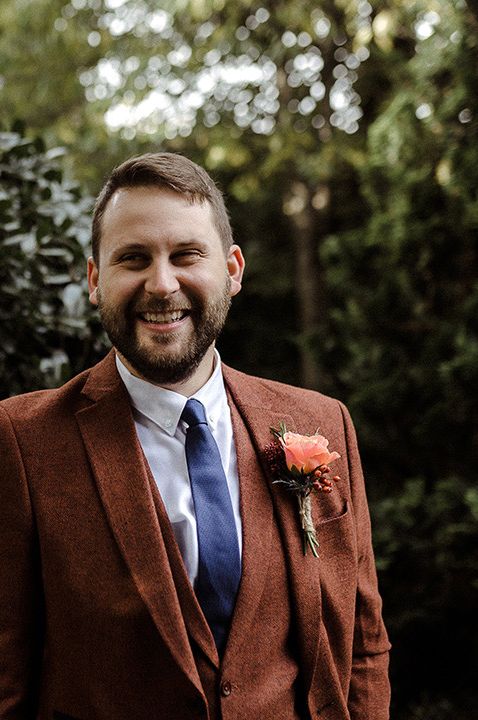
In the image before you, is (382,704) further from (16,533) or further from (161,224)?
(161,224)

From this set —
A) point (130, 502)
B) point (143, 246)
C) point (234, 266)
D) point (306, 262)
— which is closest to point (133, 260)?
point (143, 246)

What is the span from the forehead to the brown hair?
0.06 ft

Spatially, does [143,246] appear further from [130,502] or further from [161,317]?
[130,502]

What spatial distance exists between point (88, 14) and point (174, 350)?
4.78m

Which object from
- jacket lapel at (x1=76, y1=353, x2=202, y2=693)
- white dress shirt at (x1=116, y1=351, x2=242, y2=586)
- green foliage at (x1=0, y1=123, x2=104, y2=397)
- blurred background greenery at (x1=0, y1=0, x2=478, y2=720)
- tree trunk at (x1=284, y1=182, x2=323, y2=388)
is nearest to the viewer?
jacket lapel at (x1=76, y1=353, x2=202, y2=693)

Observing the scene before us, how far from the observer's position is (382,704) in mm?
2088

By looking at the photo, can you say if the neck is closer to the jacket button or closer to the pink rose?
the pink rose

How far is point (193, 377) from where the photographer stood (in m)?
1.94

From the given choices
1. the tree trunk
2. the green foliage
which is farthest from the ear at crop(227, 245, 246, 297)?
the tree trunk

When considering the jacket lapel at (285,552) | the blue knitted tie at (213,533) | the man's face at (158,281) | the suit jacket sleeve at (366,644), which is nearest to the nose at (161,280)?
the man's face at (158,281)

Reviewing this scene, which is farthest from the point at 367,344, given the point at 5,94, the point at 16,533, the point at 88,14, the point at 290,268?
the point at 5,94

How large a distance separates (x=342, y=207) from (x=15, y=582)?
470 centimetres

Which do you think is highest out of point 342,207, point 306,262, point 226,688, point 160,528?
point 342,207

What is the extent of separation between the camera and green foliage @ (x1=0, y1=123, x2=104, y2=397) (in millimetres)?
2686
